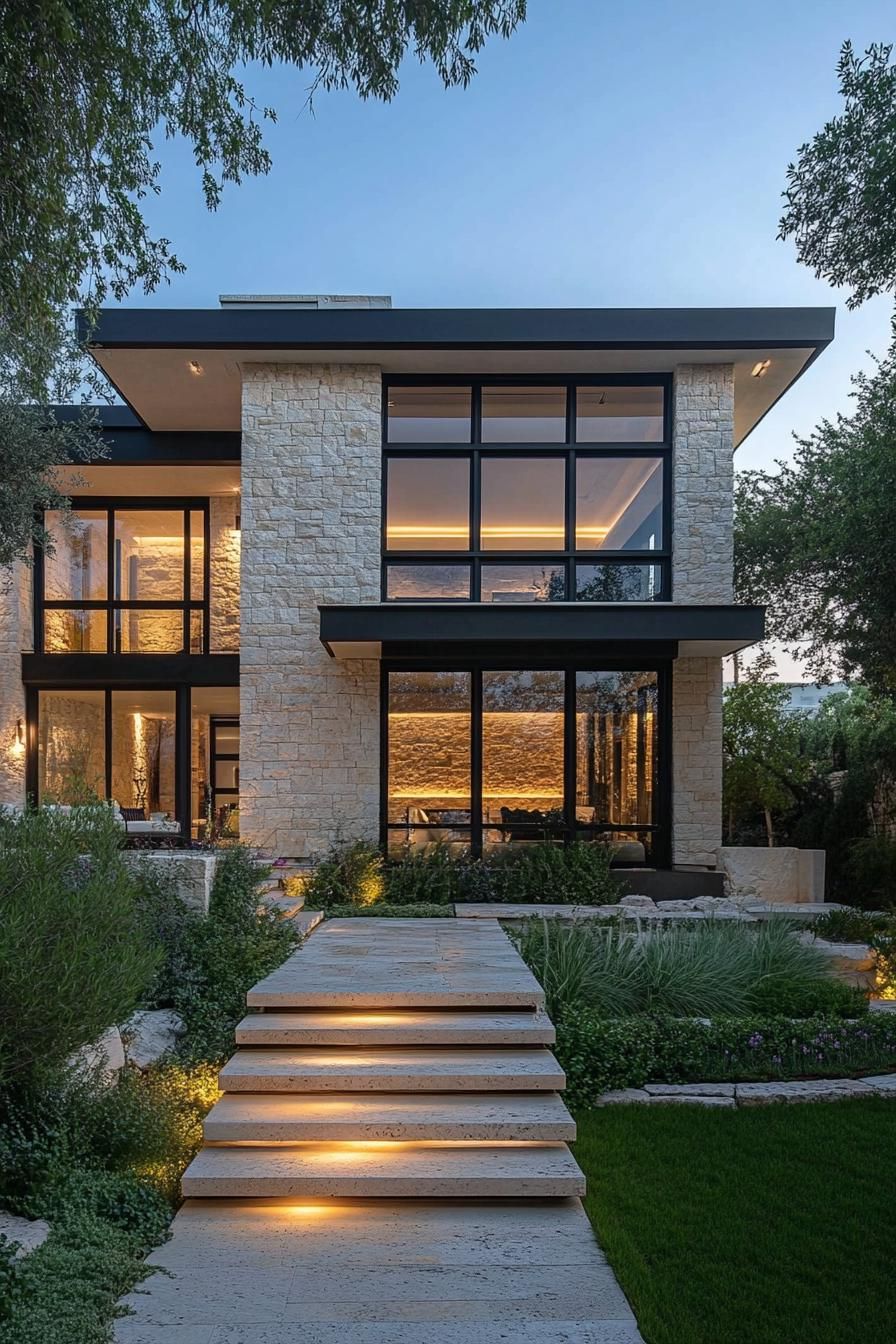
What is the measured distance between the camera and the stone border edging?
508cm

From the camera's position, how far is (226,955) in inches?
230

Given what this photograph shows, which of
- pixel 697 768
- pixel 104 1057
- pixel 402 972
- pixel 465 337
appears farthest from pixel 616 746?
pixel 104 1057

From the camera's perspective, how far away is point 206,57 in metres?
5.22

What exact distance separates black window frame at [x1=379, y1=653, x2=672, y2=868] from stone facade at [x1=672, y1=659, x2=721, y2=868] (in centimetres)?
11

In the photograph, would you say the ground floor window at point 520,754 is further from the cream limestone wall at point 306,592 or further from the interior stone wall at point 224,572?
the interior stone wall at point 224,572

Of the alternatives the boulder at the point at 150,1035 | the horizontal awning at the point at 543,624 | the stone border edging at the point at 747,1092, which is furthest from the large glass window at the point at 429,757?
the stone border edging at the point at 747,1092

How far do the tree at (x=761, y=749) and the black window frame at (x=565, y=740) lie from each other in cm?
287

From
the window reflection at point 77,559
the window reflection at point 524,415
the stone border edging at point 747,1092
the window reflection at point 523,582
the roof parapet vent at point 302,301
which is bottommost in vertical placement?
the stone border edging at point 747,1092

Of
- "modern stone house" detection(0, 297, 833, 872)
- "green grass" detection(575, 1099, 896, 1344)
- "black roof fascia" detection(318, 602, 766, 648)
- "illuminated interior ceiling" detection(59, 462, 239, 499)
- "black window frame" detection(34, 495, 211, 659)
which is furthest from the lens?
"black window frame" detection(34, 495, 211, 659)

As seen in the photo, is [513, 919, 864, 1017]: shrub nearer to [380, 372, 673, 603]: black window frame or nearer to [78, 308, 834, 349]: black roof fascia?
[380, 372, 673, 603]: black window frame

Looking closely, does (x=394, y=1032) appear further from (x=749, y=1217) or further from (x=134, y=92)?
(x=134, y=92)

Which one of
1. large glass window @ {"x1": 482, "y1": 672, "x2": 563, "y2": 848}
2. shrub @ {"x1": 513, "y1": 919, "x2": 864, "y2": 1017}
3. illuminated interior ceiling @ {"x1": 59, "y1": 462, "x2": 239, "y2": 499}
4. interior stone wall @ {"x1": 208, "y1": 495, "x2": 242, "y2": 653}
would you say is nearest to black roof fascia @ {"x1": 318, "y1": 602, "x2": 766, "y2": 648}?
large glass window @ {"x1": 482, "y1": 672, "x2": 563, "y2": 848}

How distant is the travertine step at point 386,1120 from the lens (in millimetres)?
3963

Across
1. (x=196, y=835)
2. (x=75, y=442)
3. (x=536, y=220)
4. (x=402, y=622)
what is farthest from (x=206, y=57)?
(x=536, y=220)
